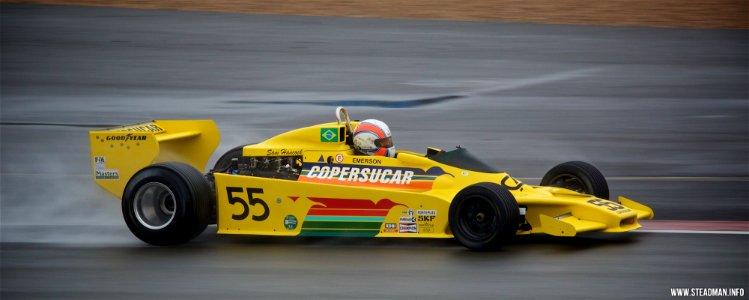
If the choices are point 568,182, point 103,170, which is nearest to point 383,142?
point 568,182

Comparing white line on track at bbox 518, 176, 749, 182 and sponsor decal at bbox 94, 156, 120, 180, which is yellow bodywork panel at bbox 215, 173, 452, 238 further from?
white line on track at bbox 518, 176, 749, 182

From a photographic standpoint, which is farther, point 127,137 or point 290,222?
point 127,137

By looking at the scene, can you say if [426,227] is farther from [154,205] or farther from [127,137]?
[127,137]

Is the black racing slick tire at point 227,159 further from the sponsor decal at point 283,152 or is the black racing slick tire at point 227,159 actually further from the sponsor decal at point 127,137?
the sponsor decal at point 127,137

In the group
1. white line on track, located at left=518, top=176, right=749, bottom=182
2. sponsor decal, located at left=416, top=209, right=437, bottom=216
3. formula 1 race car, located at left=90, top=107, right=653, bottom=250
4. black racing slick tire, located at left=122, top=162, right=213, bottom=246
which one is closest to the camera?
formula 1 race car, located at left=90, top=107, right=653, bottom=250

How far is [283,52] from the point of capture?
20406mm

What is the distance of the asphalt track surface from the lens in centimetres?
863

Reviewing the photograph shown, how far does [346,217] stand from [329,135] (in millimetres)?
1046

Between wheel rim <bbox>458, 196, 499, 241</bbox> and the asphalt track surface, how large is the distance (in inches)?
7.9

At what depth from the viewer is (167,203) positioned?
33.2 ft

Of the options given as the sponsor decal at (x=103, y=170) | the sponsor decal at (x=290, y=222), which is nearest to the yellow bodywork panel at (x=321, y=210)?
the sponsor decal at (x=290, y=222)

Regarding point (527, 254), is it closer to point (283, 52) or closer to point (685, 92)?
point (685, 92)

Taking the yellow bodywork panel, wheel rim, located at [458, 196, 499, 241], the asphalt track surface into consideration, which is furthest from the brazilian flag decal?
wheel rim, located at [458, 196, 499, 241]

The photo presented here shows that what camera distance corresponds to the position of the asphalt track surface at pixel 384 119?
28.3 ft
